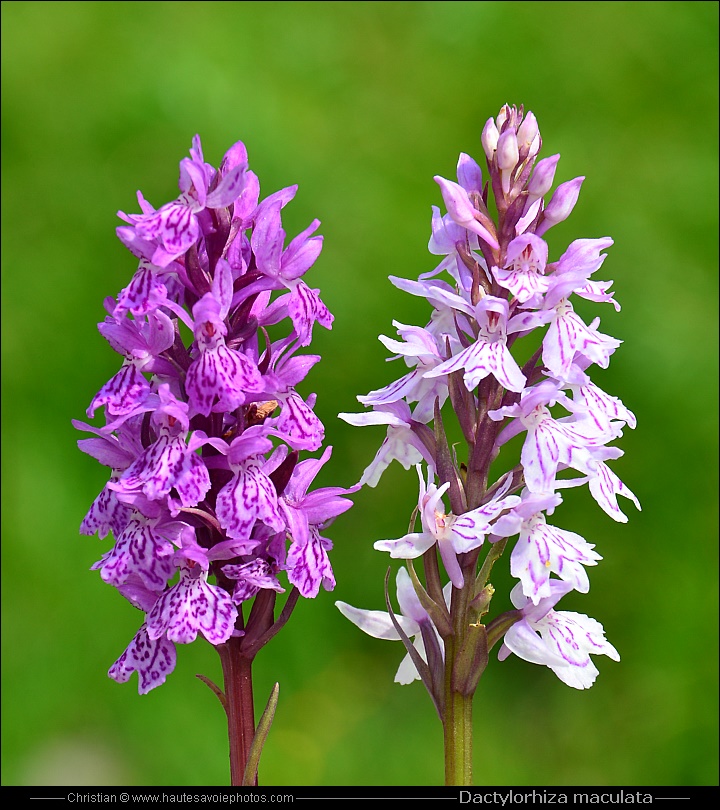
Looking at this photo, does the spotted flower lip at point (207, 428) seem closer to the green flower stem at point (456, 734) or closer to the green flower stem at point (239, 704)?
the green flower stem at point (239, 704)

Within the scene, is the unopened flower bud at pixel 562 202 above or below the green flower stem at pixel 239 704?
above

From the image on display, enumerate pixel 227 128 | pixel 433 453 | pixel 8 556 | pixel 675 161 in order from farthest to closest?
Result: pixel 675 161, pixel 227 128, pixel 8 556, pixel 433 453

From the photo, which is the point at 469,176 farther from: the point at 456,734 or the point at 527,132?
the point at 456,734

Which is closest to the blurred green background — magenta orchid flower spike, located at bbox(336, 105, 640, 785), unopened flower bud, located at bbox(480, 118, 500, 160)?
magenta orchid flower spike, located at bbox(336, 105, 640, 785)

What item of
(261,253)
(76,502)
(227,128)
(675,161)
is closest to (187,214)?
(261,253)

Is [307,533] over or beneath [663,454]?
beneath

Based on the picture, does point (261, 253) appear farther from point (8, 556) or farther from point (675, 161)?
point (675, 161)

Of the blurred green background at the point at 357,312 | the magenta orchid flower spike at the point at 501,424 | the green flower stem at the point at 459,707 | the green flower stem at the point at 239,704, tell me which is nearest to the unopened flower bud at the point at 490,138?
the magenta orchid flower spike at the point at 501,424
